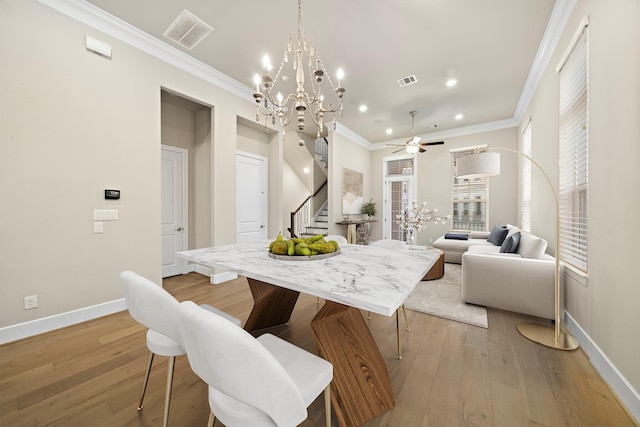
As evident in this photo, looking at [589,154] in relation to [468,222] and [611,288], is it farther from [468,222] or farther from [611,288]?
[468,222]

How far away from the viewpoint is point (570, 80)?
2.39 metres

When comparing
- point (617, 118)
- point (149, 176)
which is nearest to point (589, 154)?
point (617, 118)

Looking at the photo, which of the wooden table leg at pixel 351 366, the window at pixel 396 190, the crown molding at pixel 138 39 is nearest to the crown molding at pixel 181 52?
the crown molding at pixel 138 39

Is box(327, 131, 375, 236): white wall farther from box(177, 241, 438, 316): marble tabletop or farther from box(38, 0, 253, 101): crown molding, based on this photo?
box(177, 241, 438, 316): marble tabletop

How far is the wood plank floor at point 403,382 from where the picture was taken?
52.6 inches

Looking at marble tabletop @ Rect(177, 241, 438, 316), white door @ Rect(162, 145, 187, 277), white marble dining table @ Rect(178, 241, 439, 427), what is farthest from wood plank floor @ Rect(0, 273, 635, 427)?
white door @ Rect(162, 145, 187, 277)

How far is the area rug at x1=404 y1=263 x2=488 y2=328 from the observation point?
99.9 inches

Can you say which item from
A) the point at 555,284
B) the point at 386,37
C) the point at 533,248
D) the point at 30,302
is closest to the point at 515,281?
the point at 555,284

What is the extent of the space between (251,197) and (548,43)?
467 centimetres

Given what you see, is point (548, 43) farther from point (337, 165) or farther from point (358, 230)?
point (358, 230)

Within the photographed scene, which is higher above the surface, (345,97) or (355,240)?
(345,97)

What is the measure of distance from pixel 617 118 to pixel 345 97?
3498mm

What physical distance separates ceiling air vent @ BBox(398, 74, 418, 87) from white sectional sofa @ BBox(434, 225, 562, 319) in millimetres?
2748

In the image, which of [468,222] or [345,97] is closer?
[345,97]
